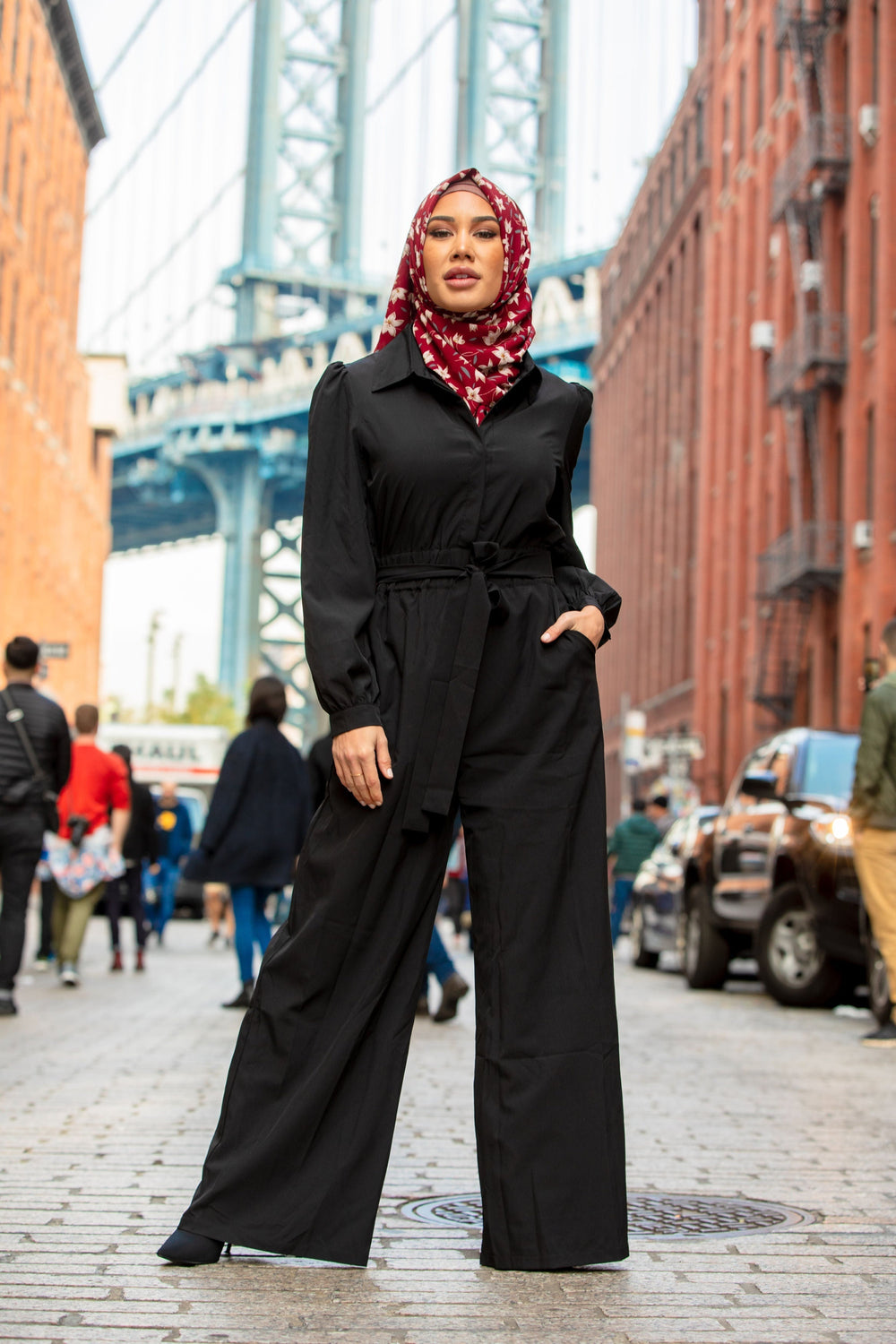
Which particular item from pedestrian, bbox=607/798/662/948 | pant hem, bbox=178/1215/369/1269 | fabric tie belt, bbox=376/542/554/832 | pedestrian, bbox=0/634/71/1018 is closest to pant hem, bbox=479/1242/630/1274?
pant hem, bbox=178/1215/369/1269

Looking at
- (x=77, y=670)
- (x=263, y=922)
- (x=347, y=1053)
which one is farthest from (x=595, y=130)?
(x=347, y=1053)

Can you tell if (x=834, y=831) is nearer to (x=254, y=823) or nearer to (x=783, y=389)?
(x=254, y=823)

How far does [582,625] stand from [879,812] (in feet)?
20.5

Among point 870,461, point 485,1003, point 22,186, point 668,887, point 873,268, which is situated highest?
point 22,186

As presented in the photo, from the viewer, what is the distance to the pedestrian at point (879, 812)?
1002cm

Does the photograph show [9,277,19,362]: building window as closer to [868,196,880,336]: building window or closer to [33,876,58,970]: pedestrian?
[868,196,880,336]: building window

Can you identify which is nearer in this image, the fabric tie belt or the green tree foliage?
the fabric tie belt

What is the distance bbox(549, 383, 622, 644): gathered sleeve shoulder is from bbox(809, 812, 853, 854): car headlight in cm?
809

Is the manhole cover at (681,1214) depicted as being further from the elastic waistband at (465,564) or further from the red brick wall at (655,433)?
the red brick wall at (655,433)

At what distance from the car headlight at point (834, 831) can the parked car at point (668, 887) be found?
3.08 meters

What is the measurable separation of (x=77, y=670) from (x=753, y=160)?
1116 inches

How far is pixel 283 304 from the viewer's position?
4943 inches

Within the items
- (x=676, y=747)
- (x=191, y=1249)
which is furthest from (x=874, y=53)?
(x=191, y=1249)

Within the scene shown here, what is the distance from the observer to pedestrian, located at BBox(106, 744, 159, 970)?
16219mm
